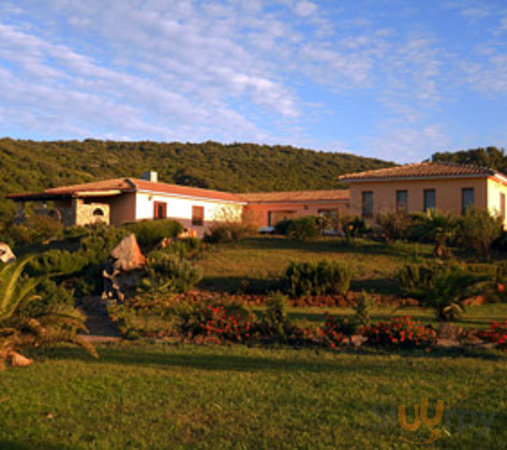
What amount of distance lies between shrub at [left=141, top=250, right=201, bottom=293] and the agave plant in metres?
5.94

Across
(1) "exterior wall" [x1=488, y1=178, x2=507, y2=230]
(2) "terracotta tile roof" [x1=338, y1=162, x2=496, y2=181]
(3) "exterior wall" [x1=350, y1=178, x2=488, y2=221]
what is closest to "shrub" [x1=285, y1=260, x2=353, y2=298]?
(3) "exterior wall" [x1=350, y1=178, x2=488, y2=221]

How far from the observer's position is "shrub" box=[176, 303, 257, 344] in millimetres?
8836

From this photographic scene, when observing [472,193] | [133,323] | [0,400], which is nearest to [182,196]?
[472,193]

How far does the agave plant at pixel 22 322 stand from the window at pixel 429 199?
21379mm

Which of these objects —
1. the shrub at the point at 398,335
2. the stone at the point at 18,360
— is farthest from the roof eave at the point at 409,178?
the stone at the point at 18,360

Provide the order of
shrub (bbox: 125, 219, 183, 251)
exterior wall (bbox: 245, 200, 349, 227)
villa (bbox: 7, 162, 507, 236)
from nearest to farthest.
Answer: shrub (bbox: 125, 219, 183, 251) < villa (bbox: 7, 162, 507, 236) < exterior wall (bbox: 245, 200, 349, 227)

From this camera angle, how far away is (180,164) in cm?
5819

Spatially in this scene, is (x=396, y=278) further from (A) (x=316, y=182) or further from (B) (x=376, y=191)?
(A) (x=316, y=182)

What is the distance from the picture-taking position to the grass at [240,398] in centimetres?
441

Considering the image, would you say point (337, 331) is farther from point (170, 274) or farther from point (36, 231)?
point (36, 231)

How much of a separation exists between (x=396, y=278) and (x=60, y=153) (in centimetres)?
4945

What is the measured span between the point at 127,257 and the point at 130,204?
1387cm

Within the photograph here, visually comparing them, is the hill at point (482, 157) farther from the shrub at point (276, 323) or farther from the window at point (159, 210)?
the shrub at point (276, 323)

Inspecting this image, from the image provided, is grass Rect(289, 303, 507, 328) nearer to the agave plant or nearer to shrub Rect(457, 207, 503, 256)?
the agave plant
